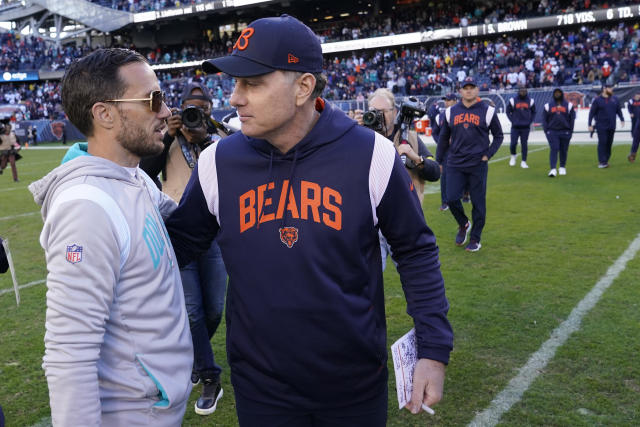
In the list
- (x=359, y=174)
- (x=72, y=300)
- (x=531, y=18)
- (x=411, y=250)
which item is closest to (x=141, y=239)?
(x=72, y=300)

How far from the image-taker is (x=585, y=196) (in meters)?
10.5

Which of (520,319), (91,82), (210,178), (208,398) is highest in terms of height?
(91,82)

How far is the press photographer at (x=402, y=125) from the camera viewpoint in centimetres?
443

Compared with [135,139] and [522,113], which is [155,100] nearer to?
[135,139]

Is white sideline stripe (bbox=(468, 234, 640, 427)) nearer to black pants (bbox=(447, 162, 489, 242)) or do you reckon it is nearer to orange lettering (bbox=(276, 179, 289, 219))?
black pants (bbox=(447, 162, 489, 242))

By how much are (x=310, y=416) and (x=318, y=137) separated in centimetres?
94

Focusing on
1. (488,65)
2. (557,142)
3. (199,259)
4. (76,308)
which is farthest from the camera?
(488,65)

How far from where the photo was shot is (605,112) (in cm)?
1348

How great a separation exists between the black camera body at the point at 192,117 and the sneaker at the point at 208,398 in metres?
1.62

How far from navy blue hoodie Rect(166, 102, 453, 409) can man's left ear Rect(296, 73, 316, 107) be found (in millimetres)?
100

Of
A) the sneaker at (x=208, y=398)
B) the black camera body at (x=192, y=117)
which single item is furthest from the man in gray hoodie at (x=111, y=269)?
the sneaker at (x=208, y=398)

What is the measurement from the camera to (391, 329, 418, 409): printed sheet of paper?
1.89 m

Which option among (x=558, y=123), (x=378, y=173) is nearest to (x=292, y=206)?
(x=378, y=173)

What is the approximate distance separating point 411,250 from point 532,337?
3.07 meters
